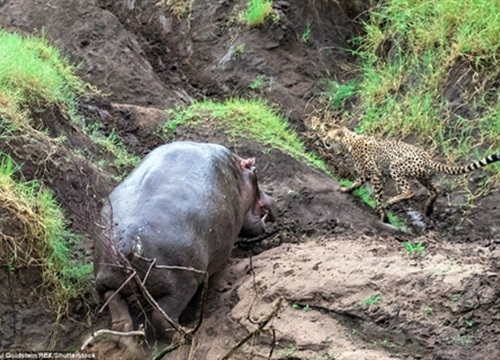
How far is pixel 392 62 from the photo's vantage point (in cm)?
1227

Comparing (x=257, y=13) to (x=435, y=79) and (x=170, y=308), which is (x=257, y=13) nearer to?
(x=435, y=79)

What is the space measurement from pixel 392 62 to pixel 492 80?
76.4 inches

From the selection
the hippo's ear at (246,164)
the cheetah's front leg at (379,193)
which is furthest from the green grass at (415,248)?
the cheetah's front leg at (379,193)

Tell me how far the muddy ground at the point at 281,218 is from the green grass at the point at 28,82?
0.72ft

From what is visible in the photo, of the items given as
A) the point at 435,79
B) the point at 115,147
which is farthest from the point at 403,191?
the point at 115,147

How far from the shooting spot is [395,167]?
388 inches

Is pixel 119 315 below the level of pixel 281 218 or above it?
above

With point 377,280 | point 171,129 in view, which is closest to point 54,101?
point 171,129

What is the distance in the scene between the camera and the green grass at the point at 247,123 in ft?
33.5

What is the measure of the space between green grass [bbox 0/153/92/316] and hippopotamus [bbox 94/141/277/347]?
17.5 inches

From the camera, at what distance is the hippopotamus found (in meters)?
6.18

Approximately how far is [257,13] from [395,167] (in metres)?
4.46

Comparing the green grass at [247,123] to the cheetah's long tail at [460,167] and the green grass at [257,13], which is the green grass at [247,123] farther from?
the green grass at [257,13]

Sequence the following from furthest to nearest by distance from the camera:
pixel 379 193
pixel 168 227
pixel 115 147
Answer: pixel 379 193 < pixel 115 147 < pixel 168 227
